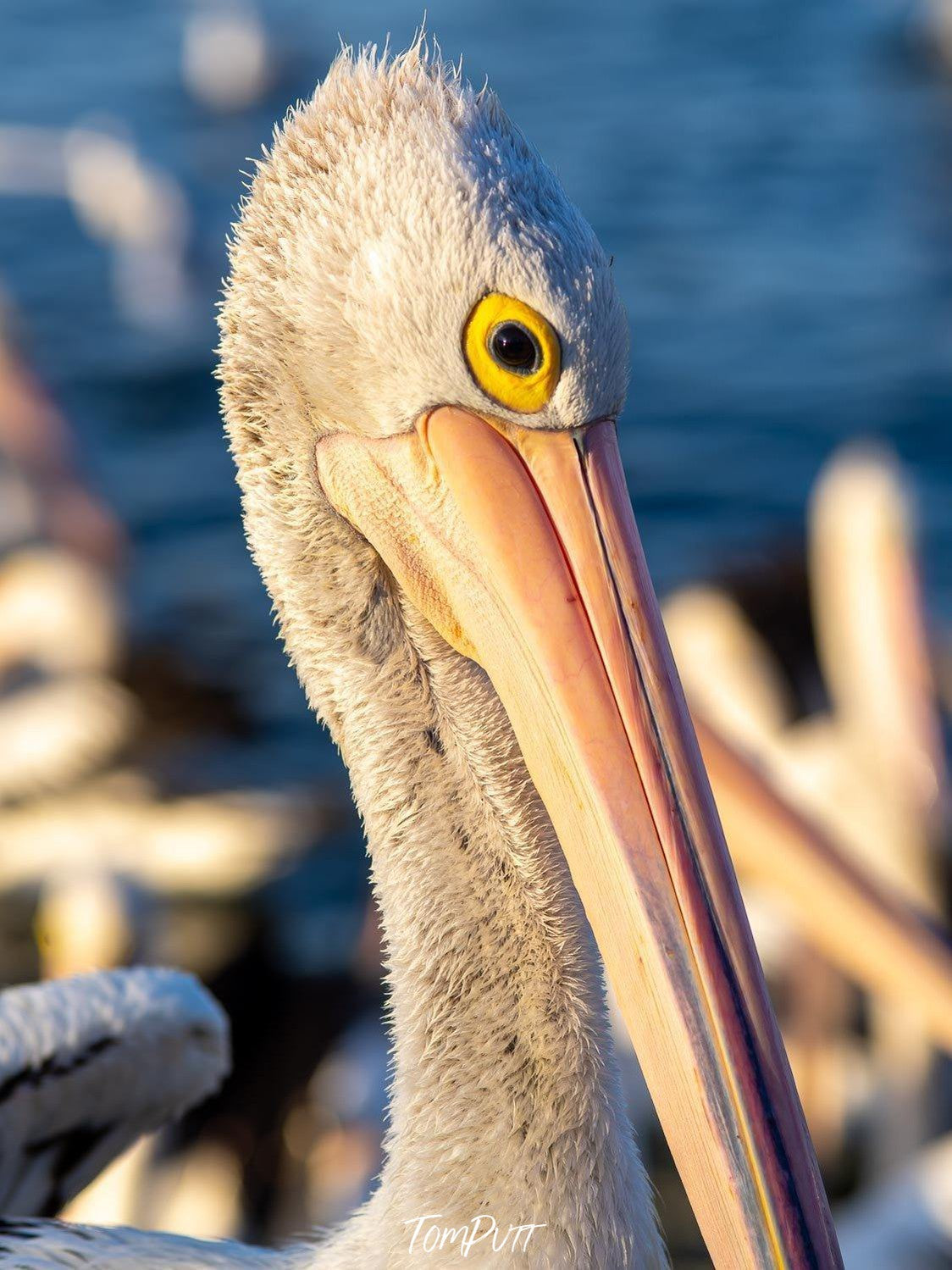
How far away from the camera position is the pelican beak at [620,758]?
5.07ft

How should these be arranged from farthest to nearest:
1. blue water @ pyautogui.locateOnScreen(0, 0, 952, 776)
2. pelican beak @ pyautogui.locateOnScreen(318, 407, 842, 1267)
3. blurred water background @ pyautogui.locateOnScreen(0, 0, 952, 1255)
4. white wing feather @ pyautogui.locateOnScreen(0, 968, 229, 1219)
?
blue water @ pyautogui.locateOnScreen(0, 0, 952, 776), blurred water background @ pyautogui.locateOnScreen(0, 0, 952, 1255), white wing feather @ pyautogui.locateOnScreen(0, 968, 229, 1219), pelican beak @ pyautogui.locateOnScreen(318, 407, 842, 1267)

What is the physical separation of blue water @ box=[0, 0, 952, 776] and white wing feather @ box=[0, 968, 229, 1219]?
12.9 feet

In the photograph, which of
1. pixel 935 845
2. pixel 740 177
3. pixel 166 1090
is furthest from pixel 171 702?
pixel 740 177

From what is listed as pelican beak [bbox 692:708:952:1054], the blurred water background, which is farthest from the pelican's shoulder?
the blurred water background

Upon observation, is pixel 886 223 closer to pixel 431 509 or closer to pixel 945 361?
pixel 945 361

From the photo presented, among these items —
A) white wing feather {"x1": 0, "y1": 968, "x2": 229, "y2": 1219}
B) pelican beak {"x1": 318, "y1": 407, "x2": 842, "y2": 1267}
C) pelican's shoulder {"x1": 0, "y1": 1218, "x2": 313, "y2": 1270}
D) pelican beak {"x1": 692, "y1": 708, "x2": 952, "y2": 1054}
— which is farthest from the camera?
pelican beak {"x1": 692, "y1": 708, "x2": 952, "y2": 1054}

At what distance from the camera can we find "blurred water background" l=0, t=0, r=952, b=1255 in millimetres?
7883

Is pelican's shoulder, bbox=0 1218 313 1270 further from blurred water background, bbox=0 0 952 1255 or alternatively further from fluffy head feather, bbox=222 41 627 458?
blurred water background, bbox=0 0 952 1255

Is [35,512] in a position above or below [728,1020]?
above

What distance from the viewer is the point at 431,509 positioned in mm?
1728

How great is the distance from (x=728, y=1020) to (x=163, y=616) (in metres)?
6.41

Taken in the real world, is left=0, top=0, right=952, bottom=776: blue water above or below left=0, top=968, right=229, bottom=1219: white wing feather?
above

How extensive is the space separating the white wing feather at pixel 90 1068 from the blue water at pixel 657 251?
3947 mm


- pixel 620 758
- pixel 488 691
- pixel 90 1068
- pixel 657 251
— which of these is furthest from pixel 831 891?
pixel 657 251
